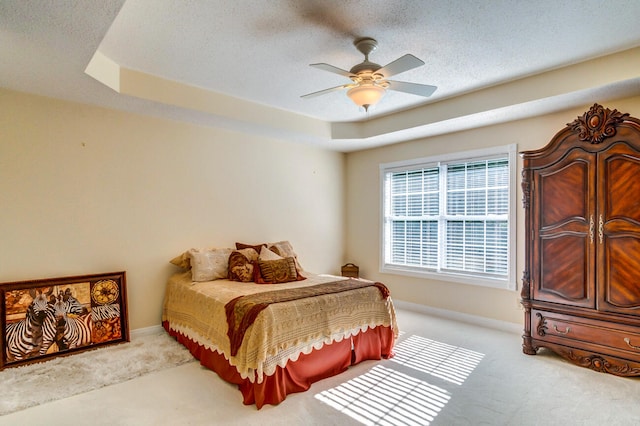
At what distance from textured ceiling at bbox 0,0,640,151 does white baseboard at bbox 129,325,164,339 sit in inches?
97.0

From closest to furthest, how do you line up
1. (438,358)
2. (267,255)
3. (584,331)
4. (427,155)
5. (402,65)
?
(402,65)
(584,331)
(438,358)
(267,255)
(427,155)

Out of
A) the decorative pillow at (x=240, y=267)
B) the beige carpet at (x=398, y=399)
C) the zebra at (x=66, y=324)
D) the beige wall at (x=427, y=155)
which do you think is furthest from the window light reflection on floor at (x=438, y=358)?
the zebra at (x=66, y=324)

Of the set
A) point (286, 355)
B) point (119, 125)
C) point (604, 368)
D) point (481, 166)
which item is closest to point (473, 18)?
point (481, 166)

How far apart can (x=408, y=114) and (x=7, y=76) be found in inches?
162

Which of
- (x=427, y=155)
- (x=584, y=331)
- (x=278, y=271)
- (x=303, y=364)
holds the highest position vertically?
(x=427, y=155)

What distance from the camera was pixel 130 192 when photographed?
3816mm

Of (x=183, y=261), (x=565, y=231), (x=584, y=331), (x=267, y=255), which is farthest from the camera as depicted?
(x=267, y=255)

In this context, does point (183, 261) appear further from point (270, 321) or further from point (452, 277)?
point (452, 277)

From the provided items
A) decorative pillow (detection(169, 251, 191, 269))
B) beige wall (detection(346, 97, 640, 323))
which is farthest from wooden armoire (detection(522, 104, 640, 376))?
decorative pillow (detection(169, 251, 191, 269))

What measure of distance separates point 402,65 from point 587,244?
238 cm

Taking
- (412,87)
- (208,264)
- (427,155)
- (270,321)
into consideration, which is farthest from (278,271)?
(427,155)

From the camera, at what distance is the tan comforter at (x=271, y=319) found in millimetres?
2496

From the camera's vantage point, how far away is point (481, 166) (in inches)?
174

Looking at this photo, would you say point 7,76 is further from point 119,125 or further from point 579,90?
point 579,90
